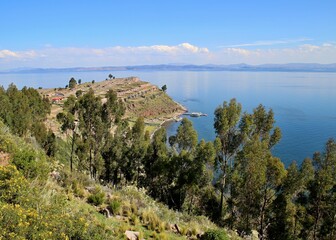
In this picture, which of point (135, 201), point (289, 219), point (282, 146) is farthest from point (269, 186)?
point (282, 146)

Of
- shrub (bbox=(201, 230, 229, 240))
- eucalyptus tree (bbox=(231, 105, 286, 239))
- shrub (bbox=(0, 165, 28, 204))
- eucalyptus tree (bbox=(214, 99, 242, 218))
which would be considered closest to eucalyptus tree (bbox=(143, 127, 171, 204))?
eucalyptus tree (bbox=(214, 99, 242, 218))

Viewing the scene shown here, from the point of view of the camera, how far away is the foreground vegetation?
809cm

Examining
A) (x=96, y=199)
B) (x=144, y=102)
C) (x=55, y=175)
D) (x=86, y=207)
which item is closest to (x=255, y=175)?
(x=96, y=199)

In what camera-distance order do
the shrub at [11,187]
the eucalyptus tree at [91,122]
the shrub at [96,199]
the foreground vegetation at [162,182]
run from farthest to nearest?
1. the eucalyptus tree at [91,122]
2. the shrub at [96,199]
3. the foreground vegetation at [162,182]
4. the shrub at [11,187]

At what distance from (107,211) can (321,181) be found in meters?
15.2

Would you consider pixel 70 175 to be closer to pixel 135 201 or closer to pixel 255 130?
pixel 135 201

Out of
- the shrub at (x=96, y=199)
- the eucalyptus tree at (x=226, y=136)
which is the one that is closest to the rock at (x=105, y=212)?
the shrub at (x=96, y=199)

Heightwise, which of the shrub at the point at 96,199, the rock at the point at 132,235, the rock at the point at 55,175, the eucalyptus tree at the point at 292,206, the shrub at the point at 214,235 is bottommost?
the eucalyptus tree at the point at 292,206

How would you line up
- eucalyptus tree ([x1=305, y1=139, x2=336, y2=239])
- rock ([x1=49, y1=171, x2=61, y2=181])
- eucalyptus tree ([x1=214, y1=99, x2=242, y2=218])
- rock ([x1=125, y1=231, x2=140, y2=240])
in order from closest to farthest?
1. rock ([x1=125, y1=231, x2=140, y2=240])
2. rock ([x1=49, y1=171, x2=61, y2=181])
3. eucalyptus tree ([x1=305, y1=139, x2=336, y2=239])
4. eucalyptus tree ([x1=214, y1=99, x2=242, y2=218])

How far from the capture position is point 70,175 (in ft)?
44.8

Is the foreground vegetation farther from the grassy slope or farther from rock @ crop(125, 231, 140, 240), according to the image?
rock @ crop(125, 231, 140, 240)

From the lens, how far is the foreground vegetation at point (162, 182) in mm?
8086

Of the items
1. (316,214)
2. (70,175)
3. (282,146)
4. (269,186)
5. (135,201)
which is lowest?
(282,146)

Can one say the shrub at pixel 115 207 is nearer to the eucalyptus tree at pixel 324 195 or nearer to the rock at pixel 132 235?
the rock at pixel 132 235
